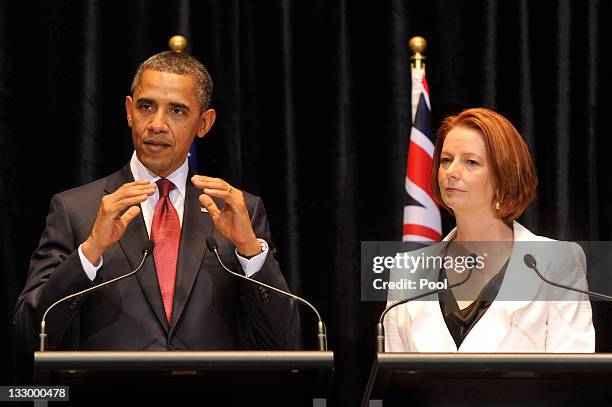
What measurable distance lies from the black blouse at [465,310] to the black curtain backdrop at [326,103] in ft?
3.89

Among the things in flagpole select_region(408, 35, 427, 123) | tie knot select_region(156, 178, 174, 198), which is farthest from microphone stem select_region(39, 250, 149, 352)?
flagpole select_region(408, 35, 427, 123)

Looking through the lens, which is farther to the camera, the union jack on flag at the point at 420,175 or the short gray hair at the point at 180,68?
the union jack on flag at the point at 420,175

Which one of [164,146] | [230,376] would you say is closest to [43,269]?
[164,146]

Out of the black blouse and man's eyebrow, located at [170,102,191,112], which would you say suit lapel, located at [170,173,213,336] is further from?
the black blouse

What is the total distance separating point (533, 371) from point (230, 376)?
664 mm

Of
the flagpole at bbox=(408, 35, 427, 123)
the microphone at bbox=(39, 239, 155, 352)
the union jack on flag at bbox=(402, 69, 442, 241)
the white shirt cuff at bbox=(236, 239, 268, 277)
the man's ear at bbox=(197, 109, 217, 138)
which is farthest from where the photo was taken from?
the flagpole at bbox=(408, 35, 427, 123)

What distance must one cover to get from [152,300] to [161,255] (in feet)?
0.53

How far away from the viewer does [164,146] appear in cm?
362

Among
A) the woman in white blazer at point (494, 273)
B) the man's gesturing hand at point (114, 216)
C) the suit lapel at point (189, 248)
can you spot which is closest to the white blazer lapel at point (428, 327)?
the woman in white blazer at point (494, 273)

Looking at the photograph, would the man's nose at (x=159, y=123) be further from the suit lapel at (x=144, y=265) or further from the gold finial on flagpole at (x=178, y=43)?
the gold finial on flagpole at (x=178, y=43)

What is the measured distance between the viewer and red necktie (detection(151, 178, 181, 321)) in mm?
3465

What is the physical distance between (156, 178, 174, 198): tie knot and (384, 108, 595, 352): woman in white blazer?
78 centimetres

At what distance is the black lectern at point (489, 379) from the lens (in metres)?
2.56

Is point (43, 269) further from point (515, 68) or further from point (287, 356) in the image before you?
point (515, 68)
